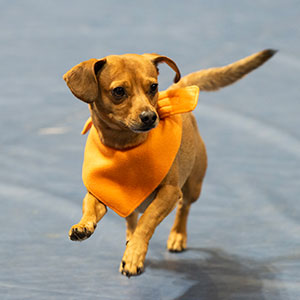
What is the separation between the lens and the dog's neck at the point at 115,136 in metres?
2.17

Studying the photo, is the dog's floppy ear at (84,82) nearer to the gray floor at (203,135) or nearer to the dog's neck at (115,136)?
the dog's neck at (115,136)

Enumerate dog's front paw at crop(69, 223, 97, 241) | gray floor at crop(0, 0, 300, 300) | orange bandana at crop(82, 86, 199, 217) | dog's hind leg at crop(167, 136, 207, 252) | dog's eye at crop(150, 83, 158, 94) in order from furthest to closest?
1. dog's hind leg at crop(167, 136, 207, 252)
2. gray floor at crop(0, 0, 300, 300)
3. orange bandana at crop(82, 86, 199, 217)
4. dog's eye at crop(150, 83, 158, 94)
5. dog's front paw at crop(69, 223, 97, 241)

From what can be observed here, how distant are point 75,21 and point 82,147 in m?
2.45

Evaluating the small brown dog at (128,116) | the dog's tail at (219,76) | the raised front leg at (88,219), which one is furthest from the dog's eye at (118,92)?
the dog's tail at (219,76)

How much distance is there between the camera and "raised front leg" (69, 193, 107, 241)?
77.5 inches

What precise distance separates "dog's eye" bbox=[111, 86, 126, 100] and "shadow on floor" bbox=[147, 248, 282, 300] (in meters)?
0.96

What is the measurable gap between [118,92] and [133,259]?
0.57 metres

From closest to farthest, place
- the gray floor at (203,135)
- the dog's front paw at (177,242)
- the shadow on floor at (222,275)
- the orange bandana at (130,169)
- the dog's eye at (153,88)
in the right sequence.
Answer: the dog's eye at (153,88), the orange bandana at (130,169), the shadow on floor at (222,275), the gray floor at (203,135), the dog's front paw at (177,242)

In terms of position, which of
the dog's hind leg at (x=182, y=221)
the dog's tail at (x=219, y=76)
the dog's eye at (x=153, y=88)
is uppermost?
the dog's eye at (x=153, y=88)

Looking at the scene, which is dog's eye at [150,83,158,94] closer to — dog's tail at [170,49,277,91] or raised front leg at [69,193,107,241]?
raised front leg at [69,193,107,241]

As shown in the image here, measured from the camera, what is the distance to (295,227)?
10.1 feet

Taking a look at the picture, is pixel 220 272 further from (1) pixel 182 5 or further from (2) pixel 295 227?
(1) pixel 182 5

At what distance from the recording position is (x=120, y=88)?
79.4 inches

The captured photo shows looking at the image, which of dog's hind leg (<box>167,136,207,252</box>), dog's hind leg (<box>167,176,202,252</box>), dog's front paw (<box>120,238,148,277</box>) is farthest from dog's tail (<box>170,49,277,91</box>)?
dog's front paw (<box>120,238,148,277</box>)
